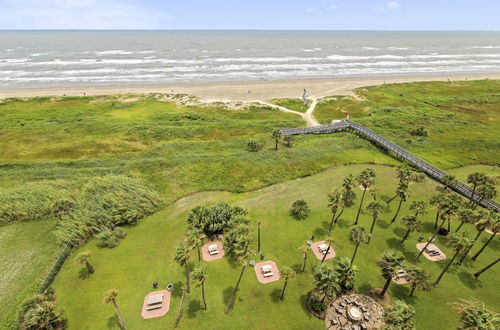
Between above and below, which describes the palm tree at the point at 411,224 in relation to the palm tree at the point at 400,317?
below

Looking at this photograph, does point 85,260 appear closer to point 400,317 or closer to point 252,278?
point 252,278

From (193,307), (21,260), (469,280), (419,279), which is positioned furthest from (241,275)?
(21,260)

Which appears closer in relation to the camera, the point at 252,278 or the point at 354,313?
the point at 354,313

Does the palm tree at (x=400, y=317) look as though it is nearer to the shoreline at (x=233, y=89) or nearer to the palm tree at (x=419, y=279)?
the palm tree at (x=419, y=279)

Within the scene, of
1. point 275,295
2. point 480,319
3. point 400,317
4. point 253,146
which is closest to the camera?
point 480,319

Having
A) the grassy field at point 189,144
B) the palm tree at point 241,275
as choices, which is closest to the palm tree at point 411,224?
the grassy field at point 189,144

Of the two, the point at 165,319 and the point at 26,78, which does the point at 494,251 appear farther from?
the point at 26,78
